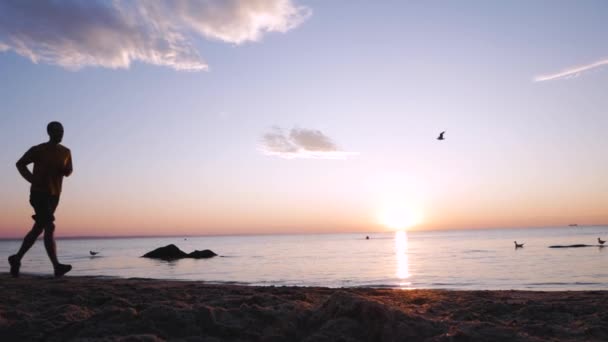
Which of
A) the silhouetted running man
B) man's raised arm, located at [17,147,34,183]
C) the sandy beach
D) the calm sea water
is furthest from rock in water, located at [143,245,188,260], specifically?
the sandy beach

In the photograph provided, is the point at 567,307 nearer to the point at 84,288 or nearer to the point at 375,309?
the point at 375,309

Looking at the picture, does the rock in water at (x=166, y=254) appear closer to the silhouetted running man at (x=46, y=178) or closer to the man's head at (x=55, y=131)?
the silhouetted running man at (x=46, y=178)

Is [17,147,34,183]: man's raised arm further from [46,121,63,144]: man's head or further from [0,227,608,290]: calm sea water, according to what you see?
[0,227,608,290]: calm sea water

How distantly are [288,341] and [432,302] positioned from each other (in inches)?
127

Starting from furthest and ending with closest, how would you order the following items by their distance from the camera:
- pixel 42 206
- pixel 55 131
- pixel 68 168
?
pixel 68 168
pixel 55 131
pixel 42 206

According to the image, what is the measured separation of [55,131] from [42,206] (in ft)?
4.08

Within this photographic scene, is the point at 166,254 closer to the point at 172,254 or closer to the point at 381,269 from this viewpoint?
the point at 172,254

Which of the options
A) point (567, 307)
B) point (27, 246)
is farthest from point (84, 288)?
point (567, 307)

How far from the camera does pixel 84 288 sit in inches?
256

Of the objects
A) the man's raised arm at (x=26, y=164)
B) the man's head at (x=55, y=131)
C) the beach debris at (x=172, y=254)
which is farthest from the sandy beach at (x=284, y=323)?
the beach debris at (x=172, y=254)


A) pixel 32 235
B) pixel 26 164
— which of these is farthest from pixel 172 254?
pixel 26 164

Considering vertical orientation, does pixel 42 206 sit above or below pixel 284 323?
above

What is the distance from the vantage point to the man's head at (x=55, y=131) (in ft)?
24.1

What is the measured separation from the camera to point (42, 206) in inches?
286
